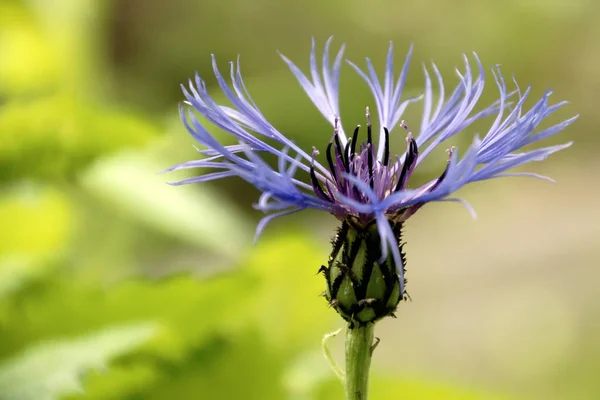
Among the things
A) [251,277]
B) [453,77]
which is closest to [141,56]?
[453,77]

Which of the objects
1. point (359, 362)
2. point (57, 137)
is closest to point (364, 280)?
point (359, 362)

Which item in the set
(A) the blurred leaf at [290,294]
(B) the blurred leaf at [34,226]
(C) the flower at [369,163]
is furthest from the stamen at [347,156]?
(B) the blurred leaf at [34,226]

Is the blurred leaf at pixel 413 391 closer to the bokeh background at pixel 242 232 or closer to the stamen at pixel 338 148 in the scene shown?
the bokeh background at pixel 242 232

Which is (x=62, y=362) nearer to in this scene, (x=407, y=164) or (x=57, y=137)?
(x=57, y=137)

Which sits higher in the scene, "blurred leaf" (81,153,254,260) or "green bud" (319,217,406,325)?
"blurred leaf" (81,153,254,260)

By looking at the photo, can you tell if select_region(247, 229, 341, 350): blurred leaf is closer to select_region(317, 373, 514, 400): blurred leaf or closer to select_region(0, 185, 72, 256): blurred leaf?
select_region(317, 373, 514, 400): blurred leaf

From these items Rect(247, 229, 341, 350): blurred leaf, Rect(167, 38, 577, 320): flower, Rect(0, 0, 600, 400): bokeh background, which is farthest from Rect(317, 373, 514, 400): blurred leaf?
Rect(167, 38, 577, 320): flower

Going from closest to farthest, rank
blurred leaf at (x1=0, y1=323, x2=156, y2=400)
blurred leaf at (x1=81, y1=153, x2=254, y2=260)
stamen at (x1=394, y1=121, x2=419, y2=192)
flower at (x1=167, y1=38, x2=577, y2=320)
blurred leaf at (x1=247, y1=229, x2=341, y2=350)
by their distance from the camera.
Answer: flower at (x1=167, y1=38, x2=577, y2=320) → stamen at (x1=394, y1=121, x2=419, y2=192) → blurred leaf at (x1=0, y1=323, x2=156, y2=400) → blurred leaf at (x1=247, y1=229, x2=341, y2=350) → blurred leaf at (x1=81, y1=153, x2=254, y2=260)
